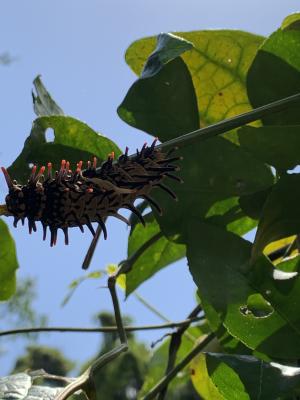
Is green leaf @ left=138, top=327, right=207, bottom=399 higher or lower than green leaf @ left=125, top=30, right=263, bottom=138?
lower

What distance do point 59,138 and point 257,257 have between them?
26cm

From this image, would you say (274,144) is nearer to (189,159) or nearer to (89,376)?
(189,159)

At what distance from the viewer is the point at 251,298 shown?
27.4 inches

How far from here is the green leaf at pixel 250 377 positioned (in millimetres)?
620

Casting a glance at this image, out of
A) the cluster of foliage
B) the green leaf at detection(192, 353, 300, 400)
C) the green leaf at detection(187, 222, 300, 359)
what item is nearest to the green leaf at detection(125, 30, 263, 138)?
the cluster of foliage

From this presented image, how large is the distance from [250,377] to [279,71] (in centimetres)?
33

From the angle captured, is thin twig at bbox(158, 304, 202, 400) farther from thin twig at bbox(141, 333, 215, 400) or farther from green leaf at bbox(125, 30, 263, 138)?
green leaf at bbox(125, 30, 263, 138)

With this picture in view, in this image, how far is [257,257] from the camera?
0.69 m

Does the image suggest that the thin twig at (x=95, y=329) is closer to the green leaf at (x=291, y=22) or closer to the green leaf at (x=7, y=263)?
the green leaf at (x=7, y=263)

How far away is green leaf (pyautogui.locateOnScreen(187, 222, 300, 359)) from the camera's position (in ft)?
2.23

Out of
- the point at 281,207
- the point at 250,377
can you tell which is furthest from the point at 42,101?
the point at 250,377

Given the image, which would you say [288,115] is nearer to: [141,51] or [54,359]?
[141,51]

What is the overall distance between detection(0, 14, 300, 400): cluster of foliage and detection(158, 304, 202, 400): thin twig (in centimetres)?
5

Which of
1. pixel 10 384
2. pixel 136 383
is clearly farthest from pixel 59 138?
pixel 136 383
